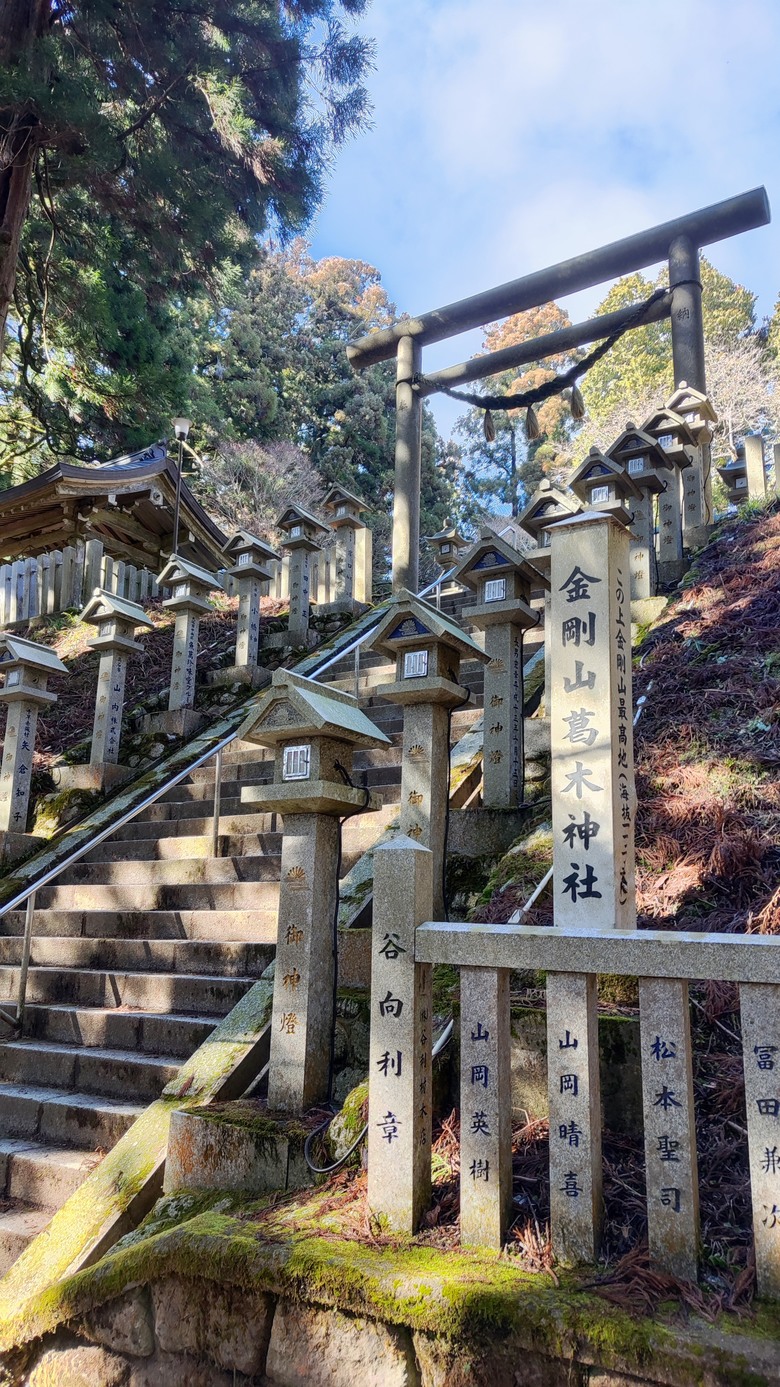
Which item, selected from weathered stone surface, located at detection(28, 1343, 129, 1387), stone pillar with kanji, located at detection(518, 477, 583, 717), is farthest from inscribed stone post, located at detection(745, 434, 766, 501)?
weathered stone surface, located at detection(28, 1343, 129, 1387)

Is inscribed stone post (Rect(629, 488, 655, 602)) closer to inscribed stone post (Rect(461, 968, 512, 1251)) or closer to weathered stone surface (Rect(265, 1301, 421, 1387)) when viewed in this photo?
inscribed stone post (Rect(461, 968, 512, 1251))

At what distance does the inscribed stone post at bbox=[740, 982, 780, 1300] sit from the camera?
7.13 feet

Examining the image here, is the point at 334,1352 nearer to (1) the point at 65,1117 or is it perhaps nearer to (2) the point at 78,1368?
(2) the point at 78,1368

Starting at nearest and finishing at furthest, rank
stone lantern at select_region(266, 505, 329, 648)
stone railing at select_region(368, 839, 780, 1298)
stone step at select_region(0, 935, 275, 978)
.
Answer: stone railing at select_region(368, 839, 780, 1298) → stone step at select_region(0, 935, 275, 978) → stone lantern at select_region(266, 505, 329, 648)

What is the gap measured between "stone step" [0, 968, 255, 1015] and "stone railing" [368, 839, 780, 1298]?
6.79 feet

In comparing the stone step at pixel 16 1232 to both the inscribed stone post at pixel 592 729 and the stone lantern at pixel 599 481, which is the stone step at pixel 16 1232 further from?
the stone lantern at pixel 599 481

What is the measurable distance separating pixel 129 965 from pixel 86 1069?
949 millimetres

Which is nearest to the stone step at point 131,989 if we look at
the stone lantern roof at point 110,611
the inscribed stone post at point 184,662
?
the stone lantern roof at point 110,611

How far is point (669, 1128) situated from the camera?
2357 millimetres

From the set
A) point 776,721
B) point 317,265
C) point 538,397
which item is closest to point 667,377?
point 317,265

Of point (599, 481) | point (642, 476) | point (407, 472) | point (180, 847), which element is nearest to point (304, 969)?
point (180, 847)

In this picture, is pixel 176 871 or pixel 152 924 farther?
pixel 176 871

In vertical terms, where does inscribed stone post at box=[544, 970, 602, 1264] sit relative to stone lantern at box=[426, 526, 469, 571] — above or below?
A: below

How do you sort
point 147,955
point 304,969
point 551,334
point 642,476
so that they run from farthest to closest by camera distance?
1. point 551,334
2. point 642,476
3. point 147,955
4. point 304,969
